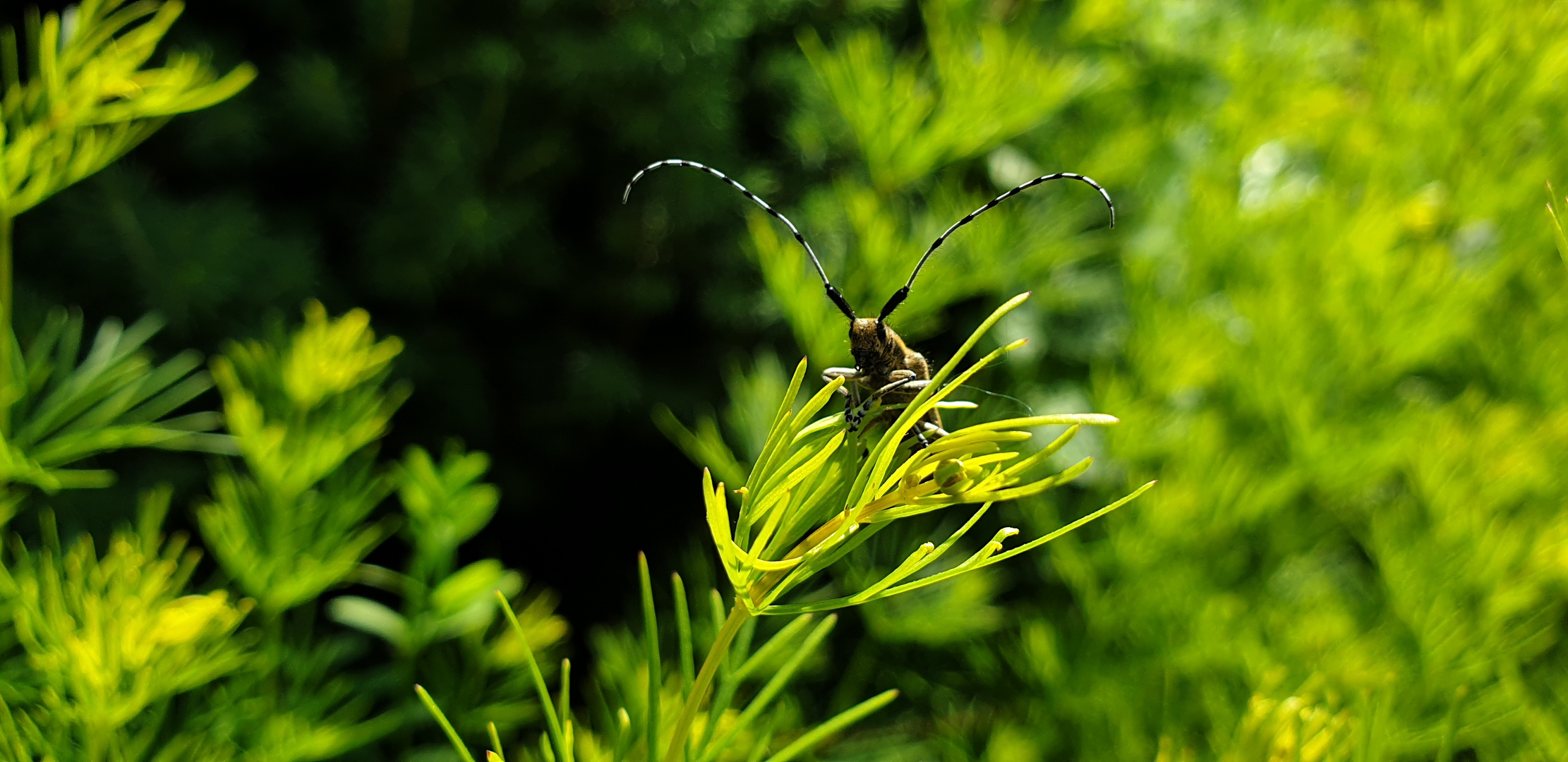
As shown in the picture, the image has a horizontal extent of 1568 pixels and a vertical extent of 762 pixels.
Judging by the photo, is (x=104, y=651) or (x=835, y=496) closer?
(x=835, y=496)

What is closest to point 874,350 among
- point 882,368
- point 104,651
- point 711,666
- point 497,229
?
point 882,368

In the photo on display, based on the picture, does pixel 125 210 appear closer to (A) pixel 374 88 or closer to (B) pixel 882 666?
(A) pixel 374 88

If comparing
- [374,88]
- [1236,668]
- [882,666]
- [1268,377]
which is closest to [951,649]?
[882,666]

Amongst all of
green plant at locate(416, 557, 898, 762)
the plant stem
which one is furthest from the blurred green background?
the plant stem

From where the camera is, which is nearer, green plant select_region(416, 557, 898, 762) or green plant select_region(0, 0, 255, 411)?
green plant select_region(416, 557, 898, 762)

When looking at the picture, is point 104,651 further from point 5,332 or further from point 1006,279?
point 1006,279

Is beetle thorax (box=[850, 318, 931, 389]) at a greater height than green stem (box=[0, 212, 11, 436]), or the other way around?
green stem (box=[0, 212, 11, 436])

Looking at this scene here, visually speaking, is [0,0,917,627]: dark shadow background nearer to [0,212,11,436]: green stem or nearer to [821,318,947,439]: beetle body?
[0,212,11,436]: green stem
